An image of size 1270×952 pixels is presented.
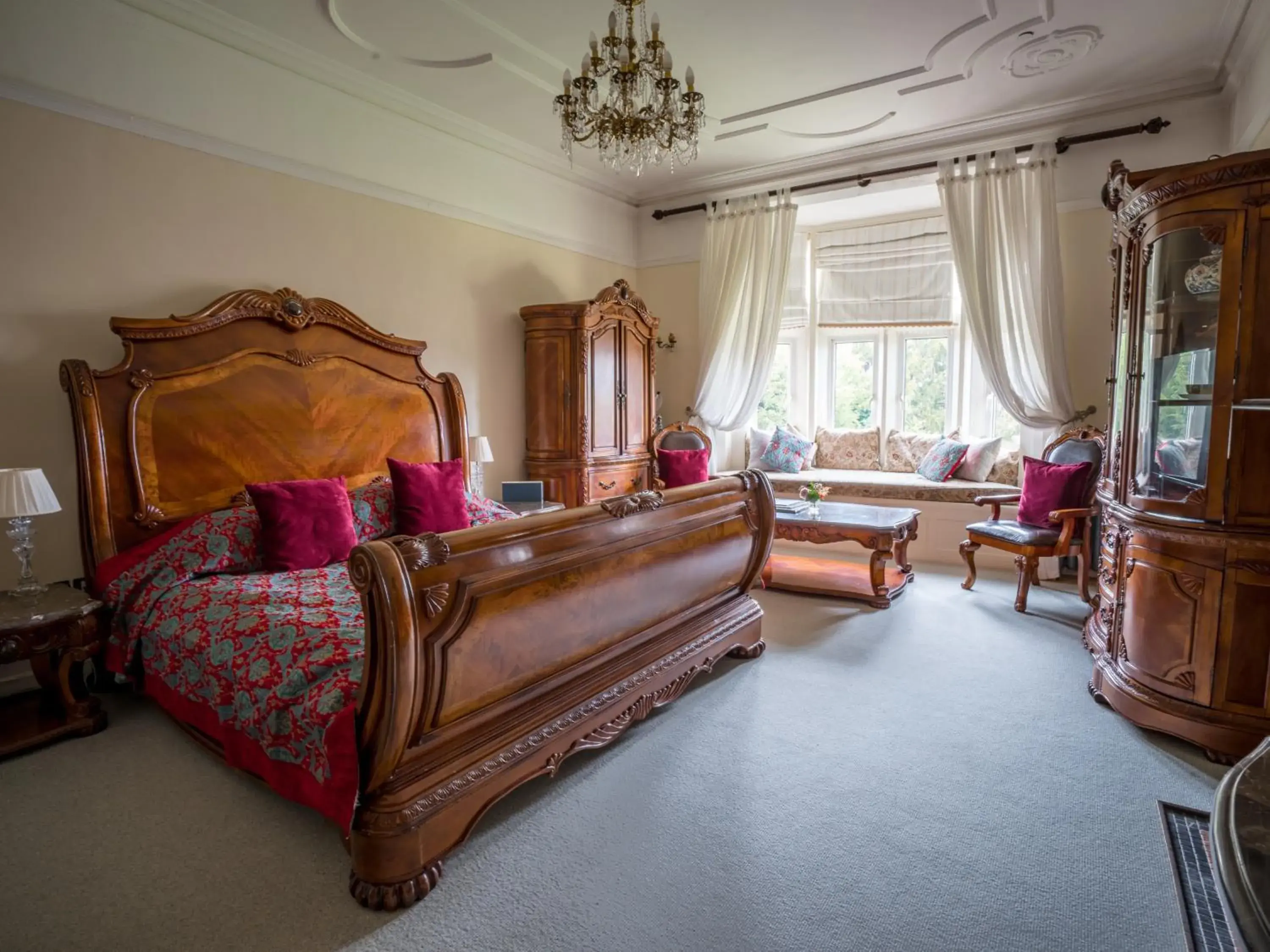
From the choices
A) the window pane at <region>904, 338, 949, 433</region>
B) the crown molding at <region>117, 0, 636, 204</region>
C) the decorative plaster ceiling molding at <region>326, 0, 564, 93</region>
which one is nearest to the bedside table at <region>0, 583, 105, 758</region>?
the crown molding at <region>117, 0, 636, 204</region>

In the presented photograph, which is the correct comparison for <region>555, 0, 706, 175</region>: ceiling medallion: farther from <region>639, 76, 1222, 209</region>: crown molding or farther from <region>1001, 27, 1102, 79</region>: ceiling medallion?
<region>639, 76, 1222, 209</region>: crown molding

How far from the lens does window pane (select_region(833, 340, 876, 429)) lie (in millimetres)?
6109

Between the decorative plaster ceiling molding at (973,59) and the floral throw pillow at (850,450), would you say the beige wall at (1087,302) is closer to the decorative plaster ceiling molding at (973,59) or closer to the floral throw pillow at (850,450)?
the decorative plaster ceiling molding at (973,59)

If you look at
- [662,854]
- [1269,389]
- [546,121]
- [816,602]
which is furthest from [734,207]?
[662,854]

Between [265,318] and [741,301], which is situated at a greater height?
[741,301]

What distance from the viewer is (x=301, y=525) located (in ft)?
9.47

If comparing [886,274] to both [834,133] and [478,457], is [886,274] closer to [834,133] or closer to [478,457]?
[834,133]

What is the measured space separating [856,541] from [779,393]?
7.92 ft

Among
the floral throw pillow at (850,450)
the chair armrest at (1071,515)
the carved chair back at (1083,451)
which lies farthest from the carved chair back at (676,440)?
the chair armrest at (1071,515)

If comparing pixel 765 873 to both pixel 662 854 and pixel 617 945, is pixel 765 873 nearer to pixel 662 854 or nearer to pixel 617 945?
pixel 662 854

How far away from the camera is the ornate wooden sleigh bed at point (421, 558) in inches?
64.6

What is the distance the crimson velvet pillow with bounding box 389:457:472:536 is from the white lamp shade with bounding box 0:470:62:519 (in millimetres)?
1341

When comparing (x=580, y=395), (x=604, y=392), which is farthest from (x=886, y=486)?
(x=580, y=395)

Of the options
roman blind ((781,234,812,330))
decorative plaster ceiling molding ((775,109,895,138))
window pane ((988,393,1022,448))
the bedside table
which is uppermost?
decorative plaster ceiling molding ((775,109,895,138))
